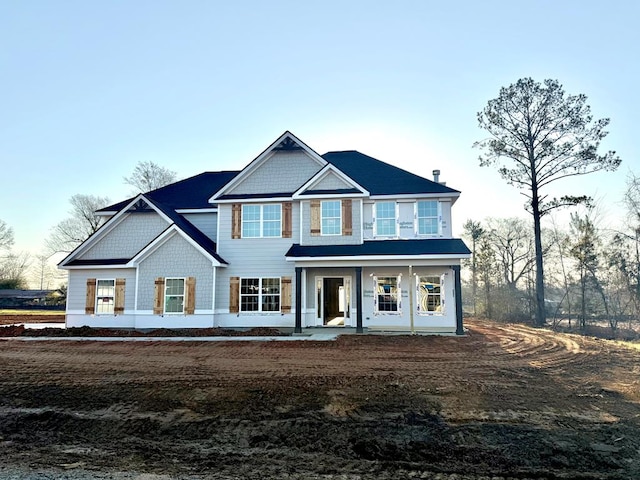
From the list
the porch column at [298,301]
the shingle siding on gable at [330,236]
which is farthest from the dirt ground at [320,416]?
the shingle siding on gable at [330,236]

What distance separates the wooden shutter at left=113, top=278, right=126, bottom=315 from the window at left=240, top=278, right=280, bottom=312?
5.18 meters

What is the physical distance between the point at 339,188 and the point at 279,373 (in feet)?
33.2

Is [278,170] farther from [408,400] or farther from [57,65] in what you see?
[408,400]

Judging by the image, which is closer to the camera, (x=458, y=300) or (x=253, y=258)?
(x=458, y=300)

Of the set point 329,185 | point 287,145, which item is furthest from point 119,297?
point 329,185

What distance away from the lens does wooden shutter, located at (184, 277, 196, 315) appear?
1688cm

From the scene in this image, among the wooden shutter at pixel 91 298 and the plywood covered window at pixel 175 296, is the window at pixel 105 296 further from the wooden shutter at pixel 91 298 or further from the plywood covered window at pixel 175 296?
the plywood covered window at pixel 175 296

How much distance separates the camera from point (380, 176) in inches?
750

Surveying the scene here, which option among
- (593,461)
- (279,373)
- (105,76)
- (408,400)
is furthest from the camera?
(105,76)

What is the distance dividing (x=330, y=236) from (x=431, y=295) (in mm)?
4948

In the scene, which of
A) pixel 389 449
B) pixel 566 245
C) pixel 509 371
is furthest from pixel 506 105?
pixel 389 449

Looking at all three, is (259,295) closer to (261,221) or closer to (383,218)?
(261,221)

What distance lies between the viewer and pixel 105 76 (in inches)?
577

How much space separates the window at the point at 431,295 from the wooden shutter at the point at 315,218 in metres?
4.94
